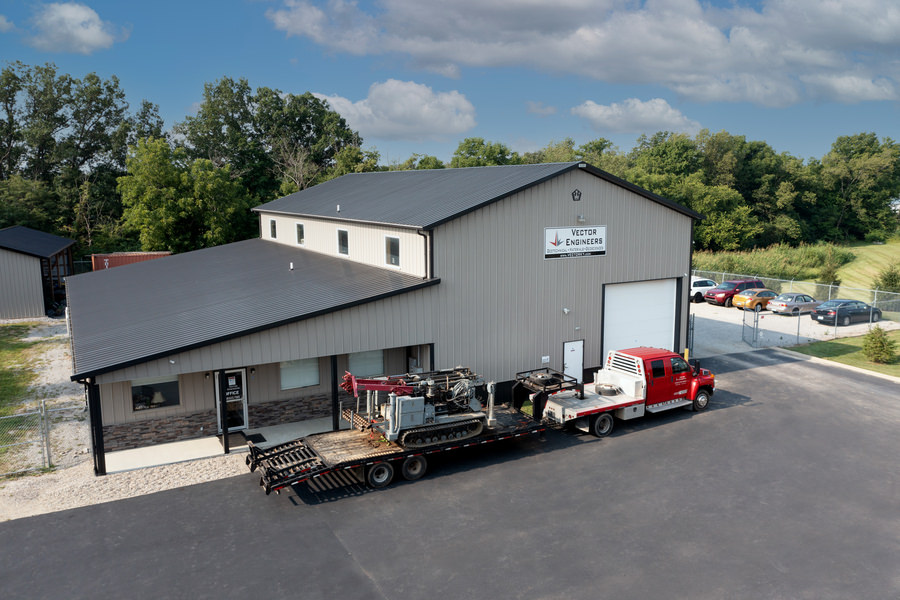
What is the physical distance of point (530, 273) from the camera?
21203mm

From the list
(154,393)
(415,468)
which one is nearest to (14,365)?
(154,393)

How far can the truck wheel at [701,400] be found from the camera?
68.3 ft

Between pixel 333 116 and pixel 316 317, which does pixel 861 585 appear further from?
pixel 333 116

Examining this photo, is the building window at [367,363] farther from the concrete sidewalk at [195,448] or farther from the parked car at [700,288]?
the parked car at [700,288]

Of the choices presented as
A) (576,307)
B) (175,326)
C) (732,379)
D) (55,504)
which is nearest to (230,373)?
(175,326)

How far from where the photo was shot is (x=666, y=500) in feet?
48.2

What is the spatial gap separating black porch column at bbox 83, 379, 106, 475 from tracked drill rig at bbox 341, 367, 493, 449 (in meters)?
5.84

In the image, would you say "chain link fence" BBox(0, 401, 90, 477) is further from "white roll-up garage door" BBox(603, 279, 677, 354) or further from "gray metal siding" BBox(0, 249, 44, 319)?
"gray metal siding" BBox(0, 249, 44, 319)

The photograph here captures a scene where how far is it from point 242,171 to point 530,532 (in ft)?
180

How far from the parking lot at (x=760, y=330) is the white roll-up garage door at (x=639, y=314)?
14.7 ft

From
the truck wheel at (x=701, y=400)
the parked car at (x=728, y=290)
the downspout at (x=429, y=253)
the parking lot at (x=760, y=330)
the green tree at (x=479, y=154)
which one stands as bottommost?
the truck wheel at (x=701, y=400)

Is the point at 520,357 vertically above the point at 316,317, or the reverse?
the point at 316,317

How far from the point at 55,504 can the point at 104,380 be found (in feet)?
9.31

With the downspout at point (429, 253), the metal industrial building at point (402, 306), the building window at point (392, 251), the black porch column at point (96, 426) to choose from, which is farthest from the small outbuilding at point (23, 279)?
the downspout at point (429, 253)
